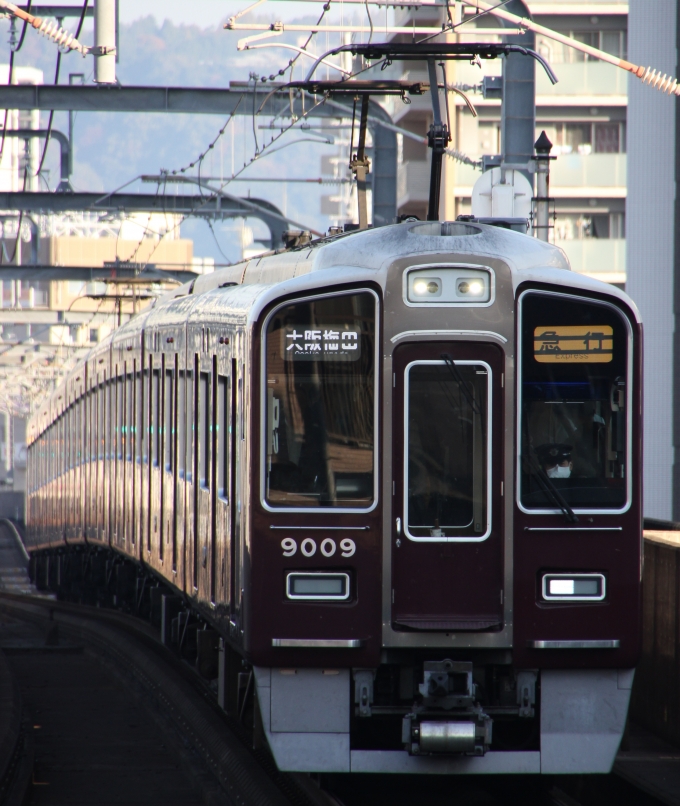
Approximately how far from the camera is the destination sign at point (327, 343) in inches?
256

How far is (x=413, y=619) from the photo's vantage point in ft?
20.9

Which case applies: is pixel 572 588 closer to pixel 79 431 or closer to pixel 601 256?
pixel 79 431

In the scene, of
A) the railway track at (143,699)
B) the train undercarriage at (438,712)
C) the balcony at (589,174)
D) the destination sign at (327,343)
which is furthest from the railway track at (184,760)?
the balcony at (589,174)

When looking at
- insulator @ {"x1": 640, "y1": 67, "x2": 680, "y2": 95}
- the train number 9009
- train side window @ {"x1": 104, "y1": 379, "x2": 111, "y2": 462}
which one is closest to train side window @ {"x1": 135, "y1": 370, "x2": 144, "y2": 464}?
train side window @ {"x1": 104, "y1": 379, "x2": 111, "y2": 462}

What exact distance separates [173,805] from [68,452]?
12.8 m

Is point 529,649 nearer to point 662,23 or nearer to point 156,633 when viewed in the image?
point 156,633

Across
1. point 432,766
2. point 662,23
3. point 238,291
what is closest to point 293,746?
point 432,766

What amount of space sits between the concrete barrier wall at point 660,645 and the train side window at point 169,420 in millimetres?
3260

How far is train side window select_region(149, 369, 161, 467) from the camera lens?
1091 cm

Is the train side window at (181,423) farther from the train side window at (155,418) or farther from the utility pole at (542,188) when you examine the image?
the utility pole at (542,188)

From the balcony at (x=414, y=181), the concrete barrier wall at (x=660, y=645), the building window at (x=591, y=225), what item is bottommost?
the concrete barrier wall at (x=660, y=645)

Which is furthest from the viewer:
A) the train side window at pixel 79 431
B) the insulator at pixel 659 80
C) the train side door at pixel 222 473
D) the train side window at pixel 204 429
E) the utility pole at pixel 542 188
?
the train side window at pixel 79 431

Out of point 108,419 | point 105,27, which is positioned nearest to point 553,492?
point 105,27

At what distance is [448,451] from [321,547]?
0.69m
